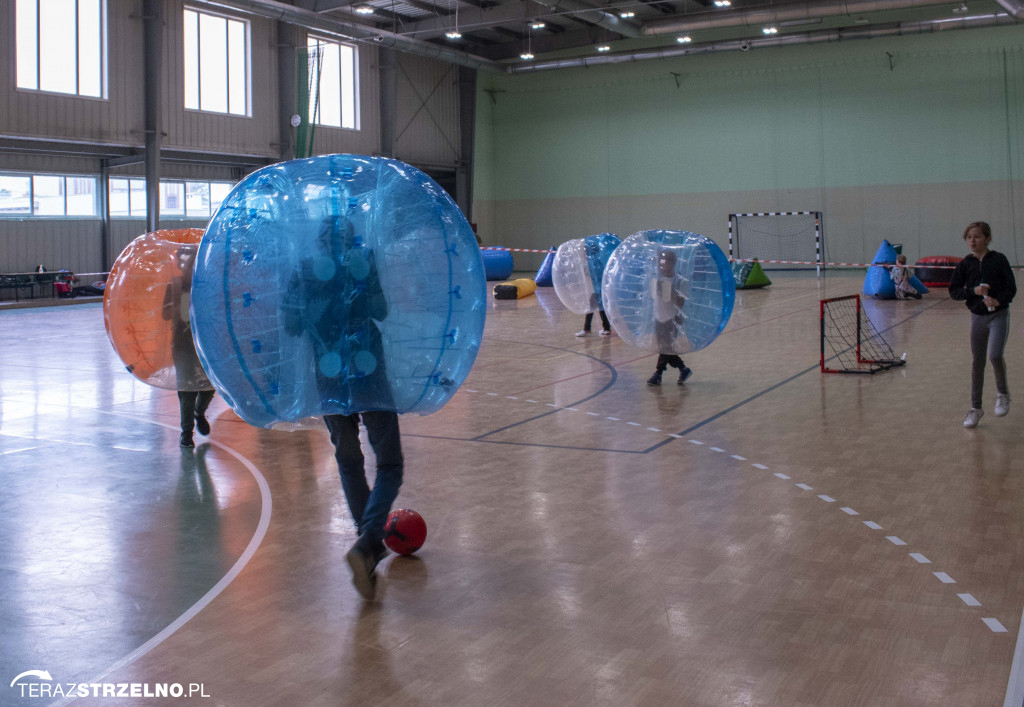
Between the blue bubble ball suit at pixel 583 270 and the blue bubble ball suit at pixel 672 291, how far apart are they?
12.3 feet

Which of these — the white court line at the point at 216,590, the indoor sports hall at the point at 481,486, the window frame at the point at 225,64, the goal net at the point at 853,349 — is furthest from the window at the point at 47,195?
the white court line at the point at 216,590

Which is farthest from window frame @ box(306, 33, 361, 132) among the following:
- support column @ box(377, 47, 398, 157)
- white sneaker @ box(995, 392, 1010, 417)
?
white sneaker @ box(995, 392, 1010, 417)

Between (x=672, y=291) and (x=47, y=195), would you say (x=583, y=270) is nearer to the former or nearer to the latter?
(x=672, y=291)

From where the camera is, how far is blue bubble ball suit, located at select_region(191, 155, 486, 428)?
446 centimetres

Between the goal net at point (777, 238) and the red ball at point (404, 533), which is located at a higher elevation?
the goal net at point (777, 238)

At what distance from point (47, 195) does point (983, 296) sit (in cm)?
2555

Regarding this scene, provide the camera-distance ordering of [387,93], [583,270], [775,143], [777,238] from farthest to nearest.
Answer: [777,238], [775,143], [387,93], [583,270]

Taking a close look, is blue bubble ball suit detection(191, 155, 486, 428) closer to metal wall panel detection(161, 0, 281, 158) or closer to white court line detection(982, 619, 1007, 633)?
white court line detection(982, 619, 1007, 633)

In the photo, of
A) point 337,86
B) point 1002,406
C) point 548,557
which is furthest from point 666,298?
point 337,86

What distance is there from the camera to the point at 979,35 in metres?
32.3

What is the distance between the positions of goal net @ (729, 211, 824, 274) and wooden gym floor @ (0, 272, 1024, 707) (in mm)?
26795

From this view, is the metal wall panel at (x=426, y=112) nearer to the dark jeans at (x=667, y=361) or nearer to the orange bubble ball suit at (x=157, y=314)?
the dark jeans at (x=667, y=361)

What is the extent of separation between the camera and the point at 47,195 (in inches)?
1059

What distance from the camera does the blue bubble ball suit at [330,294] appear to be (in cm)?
446
